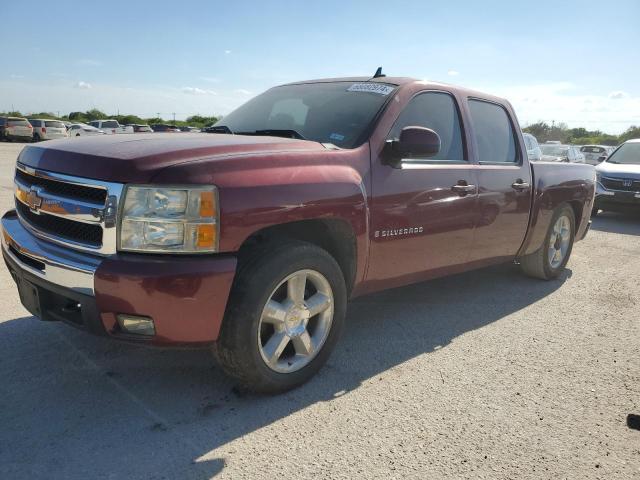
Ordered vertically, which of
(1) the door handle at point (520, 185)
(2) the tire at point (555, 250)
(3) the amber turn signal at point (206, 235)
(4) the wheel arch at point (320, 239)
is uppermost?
(1) the door handle at point (520, 185)

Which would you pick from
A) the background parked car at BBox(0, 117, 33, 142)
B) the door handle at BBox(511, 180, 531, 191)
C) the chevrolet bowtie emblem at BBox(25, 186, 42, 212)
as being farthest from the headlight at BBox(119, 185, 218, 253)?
the background parked car at BBox(0, 117, 33, 142)

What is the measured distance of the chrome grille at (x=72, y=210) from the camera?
237 centimetres

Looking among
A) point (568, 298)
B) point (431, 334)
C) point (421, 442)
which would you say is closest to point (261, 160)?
point (421, 442)

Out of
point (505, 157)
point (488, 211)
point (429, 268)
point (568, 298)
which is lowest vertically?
point (568, 298)

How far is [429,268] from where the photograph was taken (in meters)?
3.76

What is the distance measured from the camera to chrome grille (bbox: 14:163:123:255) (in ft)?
7.76

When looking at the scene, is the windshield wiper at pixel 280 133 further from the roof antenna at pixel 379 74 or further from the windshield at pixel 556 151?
the windshield at pixel 556 151

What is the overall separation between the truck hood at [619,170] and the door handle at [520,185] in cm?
711

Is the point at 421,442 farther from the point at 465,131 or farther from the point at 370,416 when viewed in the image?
the point at 465,131

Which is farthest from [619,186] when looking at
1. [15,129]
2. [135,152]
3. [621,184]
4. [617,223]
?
[15,129]

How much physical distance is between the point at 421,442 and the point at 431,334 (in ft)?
4.72

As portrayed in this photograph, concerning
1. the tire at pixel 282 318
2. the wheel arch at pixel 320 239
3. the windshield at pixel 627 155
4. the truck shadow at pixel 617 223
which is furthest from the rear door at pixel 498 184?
the windshield at pixel 627 155

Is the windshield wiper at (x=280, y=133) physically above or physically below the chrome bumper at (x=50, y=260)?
above

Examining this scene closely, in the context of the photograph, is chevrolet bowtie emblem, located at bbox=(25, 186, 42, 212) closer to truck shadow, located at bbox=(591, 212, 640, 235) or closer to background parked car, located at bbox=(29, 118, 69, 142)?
truck shadow, located at bbox=(591, 212, 640, 235)
